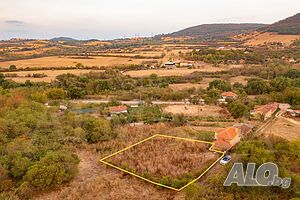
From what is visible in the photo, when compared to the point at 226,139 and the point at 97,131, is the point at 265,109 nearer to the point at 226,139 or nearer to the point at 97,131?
the point at 226,139

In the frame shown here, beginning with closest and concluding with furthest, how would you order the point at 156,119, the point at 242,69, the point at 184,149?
the point at 184,149 → the point at 156,119 → the point at 242,69

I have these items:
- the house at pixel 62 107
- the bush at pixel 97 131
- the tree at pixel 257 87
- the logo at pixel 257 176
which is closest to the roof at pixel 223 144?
the logo at pixel 257 176

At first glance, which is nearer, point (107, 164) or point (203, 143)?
point (107, 164)

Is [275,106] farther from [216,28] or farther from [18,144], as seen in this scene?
[216,28]

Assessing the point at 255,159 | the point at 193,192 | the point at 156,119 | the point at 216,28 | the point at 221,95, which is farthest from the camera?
the point at 216,28

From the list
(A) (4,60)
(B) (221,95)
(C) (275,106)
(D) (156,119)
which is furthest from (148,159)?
(A) (4,60)

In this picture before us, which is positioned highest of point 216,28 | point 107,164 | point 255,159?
point 216,28

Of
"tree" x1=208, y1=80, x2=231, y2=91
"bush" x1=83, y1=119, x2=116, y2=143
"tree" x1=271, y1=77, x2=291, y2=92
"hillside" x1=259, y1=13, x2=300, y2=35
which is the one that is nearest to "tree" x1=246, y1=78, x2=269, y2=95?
"tree" x1=271, y1=77, x2=291, y2=92
